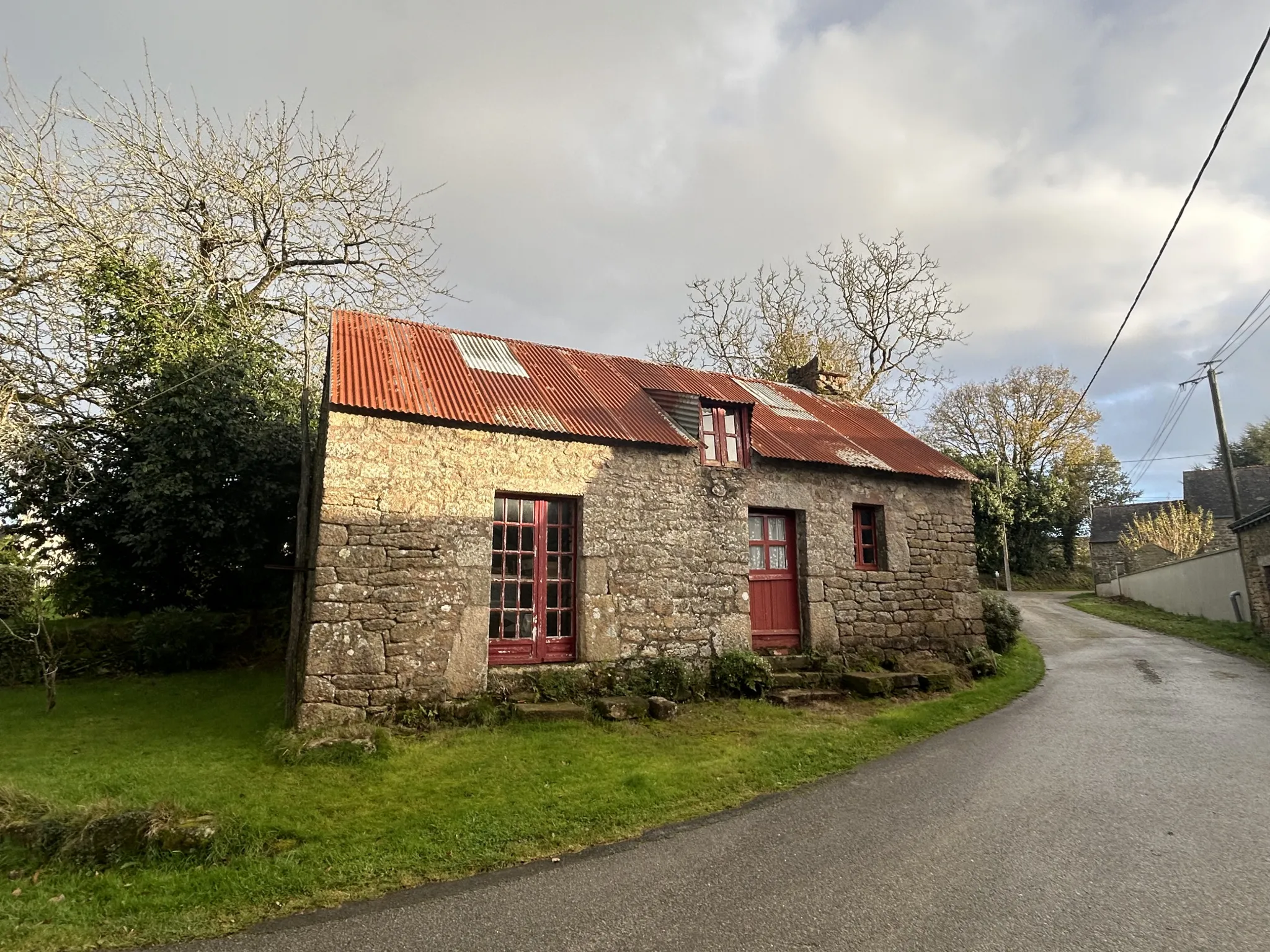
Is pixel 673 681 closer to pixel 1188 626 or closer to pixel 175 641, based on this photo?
pixel 175 641

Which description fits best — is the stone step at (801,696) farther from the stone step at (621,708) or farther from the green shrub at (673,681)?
the stone step at (621,708)

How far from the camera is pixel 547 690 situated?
326 inches

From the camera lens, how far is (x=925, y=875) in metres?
4.25

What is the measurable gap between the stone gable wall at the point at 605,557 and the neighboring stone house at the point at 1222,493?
2134cm

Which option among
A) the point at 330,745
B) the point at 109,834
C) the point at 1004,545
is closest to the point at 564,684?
the point at 330,745

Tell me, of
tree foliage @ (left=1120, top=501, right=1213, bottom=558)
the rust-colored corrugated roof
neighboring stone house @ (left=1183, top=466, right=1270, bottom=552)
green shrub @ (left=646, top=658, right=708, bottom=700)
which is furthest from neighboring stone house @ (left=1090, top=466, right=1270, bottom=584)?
green shrub @ (left=646, top=658, right=708, bottom=700)

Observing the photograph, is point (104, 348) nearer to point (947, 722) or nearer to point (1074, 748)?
Result: point (947, 722)

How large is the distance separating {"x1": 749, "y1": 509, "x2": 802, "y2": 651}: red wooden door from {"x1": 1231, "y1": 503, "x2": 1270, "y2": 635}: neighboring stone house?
1227 centimetres

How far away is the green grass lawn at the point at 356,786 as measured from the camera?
4.16m

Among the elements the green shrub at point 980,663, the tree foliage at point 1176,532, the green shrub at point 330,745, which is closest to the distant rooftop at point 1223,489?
the tree foliage at point 1176,532

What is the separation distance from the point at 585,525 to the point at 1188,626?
58.7 ft

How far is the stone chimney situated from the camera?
53.6 ft

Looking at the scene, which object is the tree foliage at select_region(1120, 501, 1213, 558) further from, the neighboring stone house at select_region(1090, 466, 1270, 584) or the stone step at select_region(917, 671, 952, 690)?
the stone step at select_region(917, 671, 952, 690)

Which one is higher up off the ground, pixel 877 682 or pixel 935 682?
pixel 877 682
